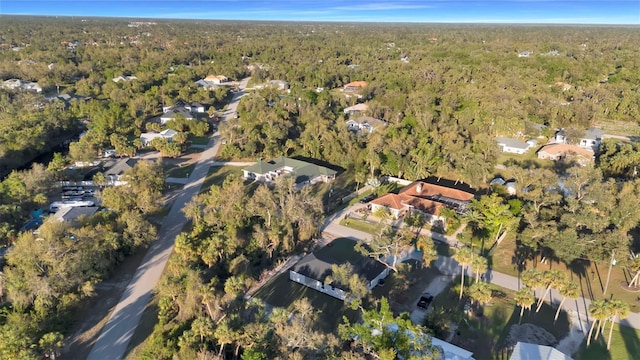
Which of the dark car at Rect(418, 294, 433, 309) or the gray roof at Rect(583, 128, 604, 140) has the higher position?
the gray roof at Rect(583, 128, 604, 140)

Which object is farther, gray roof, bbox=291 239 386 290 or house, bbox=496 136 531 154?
house, bbox=496 136 531 154

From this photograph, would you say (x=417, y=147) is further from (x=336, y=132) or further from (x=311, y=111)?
(x=311, y=111)

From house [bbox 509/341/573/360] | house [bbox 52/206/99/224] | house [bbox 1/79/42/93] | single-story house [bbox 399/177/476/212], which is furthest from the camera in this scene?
house [bbox 1/79/42/93]

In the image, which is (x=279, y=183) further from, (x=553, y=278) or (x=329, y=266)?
(x=553, y=278)

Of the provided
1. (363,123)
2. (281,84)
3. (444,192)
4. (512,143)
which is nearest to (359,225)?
(444,192)

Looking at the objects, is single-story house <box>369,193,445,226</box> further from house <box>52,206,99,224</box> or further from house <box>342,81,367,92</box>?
house <box>342,81,367,92</box>

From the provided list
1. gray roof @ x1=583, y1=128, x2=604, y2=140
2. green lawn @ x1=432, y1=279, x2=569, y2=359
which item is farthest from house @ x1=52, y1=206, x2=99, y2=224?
gray roof @ x1=583, y1=128, x2=604, y2=140

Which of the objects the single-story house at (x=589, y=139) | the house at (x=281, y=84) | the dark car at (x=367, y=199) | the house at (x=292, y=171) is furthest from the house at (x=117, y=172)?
the single-story house at (x=589, y=139)
